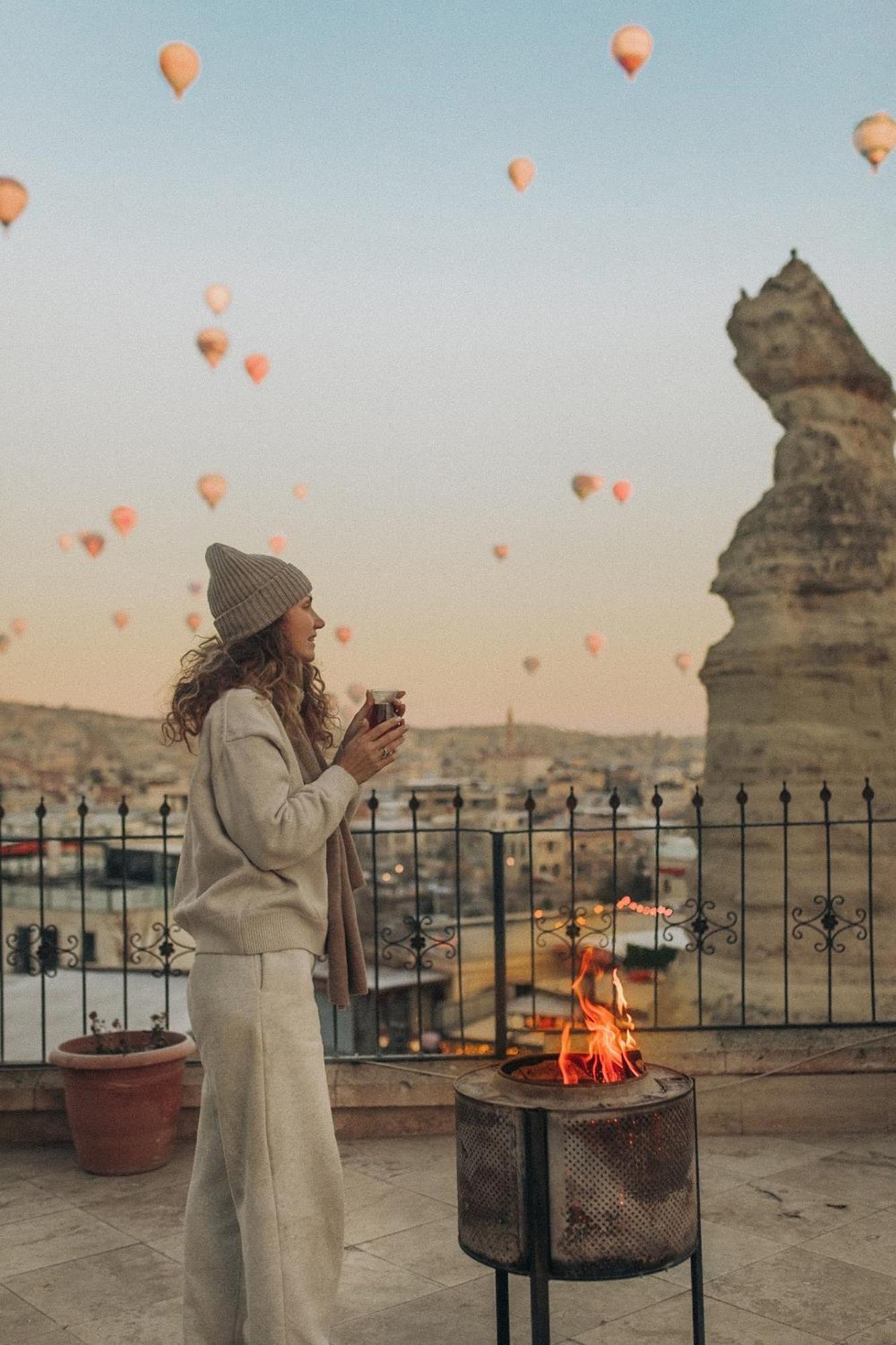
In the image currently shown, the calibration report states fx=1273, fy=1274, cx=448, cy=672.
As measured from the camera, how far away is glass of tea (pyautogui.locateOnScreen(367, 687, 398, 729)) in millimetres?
3238

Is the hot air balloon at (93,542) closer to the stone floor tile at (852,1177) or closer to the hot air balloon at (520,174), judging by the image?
the hot air balloon at (520,174)

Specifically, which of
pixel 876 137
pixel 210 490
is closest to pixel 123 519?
pixel 210 490

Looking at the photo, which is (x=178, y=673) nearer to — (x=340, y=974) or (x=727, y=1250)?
(x=340, y=974)

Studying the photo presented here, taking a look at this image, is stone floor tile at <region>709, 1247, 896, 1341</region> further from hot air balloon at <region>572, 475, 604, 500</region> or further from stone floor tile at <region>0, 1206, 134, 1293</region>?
hot air balloon at <region>572, 475, 604, 500</region>

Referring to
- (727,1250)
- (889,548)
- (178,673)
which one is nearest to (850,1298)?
(727,1250)

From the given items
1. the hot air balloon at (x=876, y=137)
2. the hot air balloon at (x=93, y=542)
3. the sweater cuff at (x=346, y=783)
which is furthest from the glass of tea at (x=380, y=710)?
the hot air balloon at (x=93, y=542)

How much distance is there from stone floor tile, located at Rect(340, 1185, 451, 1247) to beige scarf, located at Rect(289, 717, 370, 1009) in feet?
6.12

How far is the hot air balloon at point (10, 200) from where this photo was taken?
19203mm

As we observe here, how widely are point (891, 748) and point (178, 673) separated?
25.3m

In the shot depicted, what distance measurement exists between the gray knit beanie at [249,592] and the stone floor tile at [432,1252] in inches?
101

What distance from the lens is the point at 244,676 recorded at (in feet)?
10.7

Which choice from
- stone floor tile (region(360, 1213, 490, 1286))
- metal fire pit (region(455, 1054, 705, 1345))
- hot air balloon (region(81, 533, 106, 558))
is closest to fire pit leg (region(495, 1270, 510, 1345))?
metal fire pit (region(455, 1054, 705, 1345))

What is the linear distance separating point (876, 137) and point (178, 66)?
37.1ft

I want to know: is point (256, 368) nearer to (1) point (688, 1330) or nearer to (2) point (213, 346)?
(2) point (213, 346)
